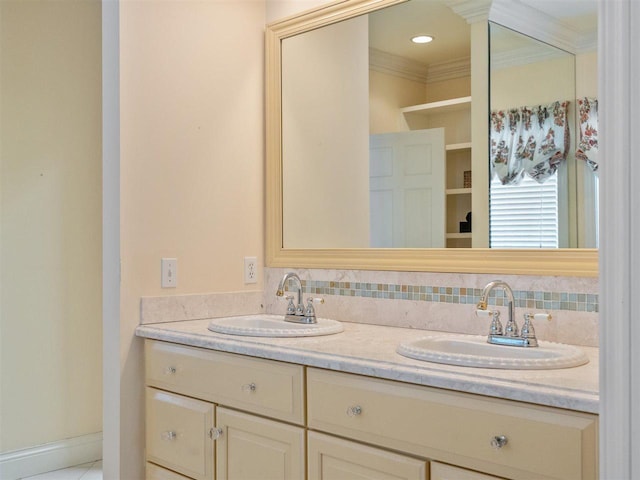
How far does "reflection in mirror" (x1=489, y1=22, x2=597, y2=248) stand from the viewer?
6.06ft

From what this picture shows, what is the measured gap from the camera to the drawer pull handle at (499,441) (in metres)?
1.32

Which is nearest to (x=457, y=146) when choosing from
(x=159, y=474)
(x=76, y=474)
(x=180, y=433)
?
(x=180, y=433)

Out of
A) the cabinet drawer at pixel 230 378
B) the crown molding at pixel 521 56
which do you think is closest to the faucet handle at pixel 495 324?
the cabinet drawer at pixel 230 378

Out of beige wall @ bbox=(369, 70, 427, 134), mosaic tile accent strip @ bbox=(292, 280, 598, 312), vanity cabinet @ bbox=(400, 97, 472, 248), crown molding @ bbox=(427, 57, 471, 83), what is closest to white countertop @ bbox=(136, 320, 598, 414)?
mosaic tile accent strip @ bbox=(292, 280, 598, 312)

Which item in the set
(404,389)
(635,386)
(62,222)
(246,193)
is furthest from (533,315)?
(62,222)

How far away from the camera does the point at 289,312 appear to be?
2.34m

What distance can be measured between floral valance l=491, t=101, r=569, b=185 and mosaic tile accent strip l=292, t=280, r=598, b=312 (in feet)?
1.14

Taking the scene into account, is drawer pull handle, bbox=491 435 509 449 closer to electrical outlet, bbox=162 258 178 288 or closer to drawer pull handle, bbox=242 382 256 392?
drawer pull handle, bbox=242 382 256 392

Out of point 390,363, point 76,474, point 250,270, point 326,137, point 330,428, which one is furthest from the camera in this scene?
point 76,474

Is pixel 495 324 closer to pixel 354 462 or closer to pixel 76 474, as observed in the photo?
pixel 354 462

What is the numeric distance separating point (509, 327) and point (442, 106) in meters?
0.79

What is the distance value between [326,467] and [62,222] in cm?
209

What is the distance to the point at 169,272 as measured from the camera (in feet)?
7.84

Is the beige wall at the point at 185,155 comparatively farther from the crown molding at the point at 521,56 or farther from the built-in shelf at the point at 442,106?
the crown molding at the point at 521,56
